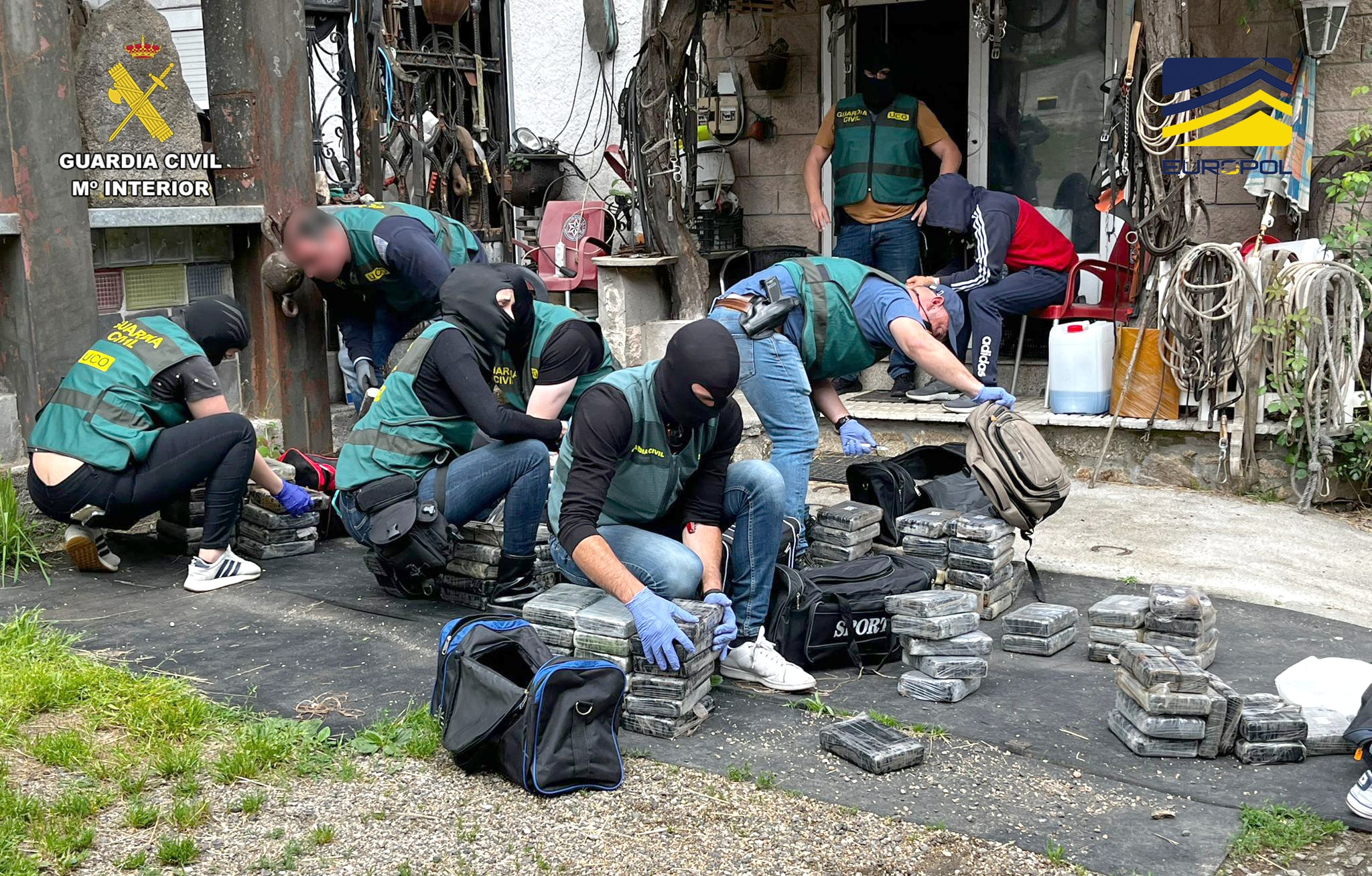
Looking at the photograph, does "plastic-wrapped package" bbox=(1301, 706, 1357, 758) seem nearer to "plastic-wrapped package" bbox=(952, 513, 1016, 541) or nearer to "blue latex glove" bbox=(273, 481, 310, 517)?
"plastic-wrapped package" bbox=(952, 513, 1016, 541)

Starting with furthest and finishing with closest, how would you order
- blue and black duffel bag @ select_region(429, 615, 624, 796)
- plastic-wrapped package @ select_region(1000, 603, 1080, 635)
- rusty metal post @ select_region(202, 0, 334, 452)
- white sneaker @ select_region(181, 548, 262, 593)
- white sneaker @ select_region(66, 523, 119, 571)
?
rusty metal post @ select_region(202, 0, 334, 452)
white sneaker @ select_region(66, 523, 119, 571)
white sneaker @ select_region(181, 548, 262, 593)
plastic-wrapped package @ select_region(1000, 603, 1080, 635)
blue and black duffel bag @ select_region(429, 615, 624, 796)

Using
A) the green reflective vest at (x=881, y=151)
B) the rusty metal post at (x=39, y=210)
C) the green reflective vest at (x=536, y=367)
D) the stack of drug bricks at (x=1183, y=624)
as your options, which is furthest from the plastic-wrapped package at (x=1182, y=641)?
the rusty metal post at (x=39, y=210)

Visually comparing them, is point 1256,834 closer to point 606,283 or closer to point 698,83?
point 606,283

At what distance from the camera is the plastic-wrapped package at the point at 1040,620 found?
4.65 m

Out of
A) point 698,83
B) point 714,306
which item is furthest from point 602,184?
point 714,306

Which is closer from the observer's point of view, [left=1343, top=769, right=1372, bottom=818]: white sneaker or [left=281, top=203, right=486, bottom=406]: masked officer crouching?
[left=1343, top=769, right=1372, bottom=818]: white sneaker

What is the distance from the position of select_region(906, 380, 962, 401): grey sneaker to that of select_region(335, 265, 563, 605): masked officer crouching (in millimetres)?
3458

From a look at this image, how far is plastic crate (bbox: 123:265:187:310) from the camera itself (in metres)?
6.57

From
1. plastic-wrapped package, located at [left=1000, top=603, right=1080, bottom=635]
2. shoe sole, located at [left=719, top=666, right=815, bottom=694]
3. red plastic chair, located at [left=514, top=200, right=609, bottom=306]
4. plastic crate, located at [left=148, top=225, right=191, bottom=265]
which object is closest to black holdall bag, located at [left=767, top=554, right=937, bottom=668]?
shoe sole, located at [left=719, top=666, right=815, bottom=694]

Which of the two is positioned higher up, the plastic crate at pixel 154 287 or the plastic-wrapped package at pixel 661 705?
the plastic crate at pixel 154 287

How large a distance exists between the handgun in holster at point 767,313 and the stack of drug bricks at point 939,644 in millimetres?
1299

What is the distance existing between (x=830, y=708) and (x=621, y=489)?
3.28ft

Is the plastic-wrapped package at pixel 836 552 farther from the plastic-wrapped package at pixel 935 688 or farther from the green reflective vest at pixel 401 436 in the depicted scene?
the green reflective vest at pixel 401 436

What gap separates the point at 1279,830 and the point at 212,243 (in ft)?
19.5
